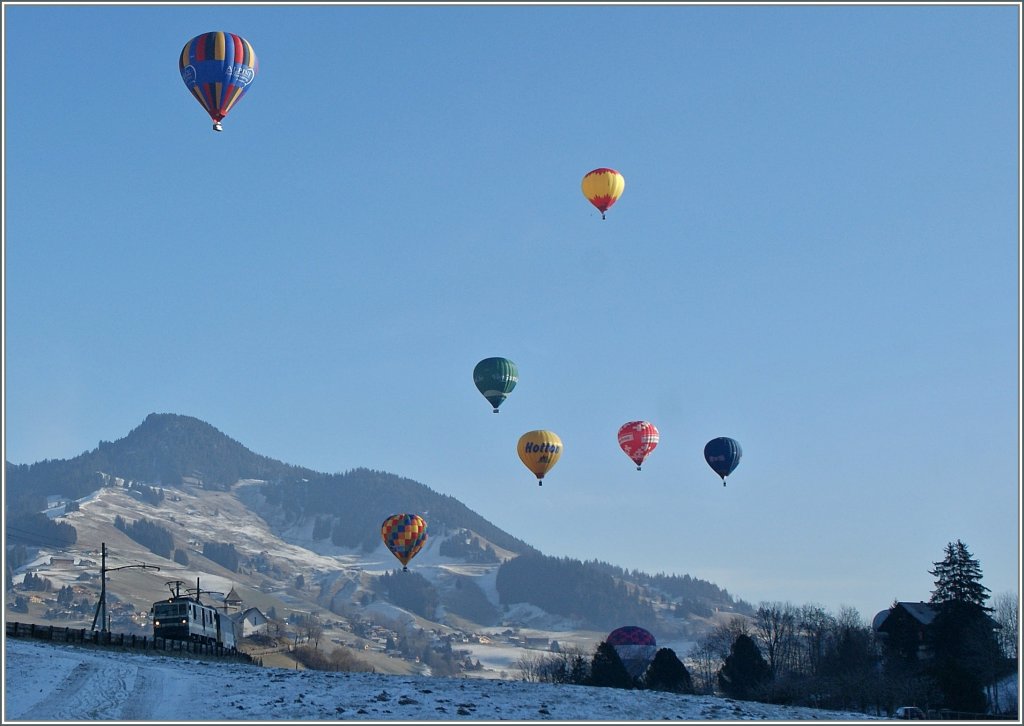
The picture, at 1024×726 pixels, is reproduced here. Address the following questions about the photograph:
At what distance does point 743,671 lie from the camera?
86.6 metres

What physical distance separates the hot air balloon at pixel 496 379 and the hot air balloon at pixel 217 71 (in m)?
28.2

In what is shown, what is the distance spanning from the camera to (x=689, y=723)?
1593 inches

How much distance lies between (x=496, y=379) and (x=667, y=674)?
24.1 metres

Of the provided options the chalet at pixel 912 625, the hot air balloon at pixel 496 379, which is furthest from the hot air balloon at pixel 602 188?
the chalet at pixel 912 625

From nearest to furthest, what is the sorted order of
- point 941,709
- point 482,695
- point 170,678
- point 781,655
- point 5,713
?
point 5,713 < point 482,695 < point 170,678 < point 941,709 < point 781,655

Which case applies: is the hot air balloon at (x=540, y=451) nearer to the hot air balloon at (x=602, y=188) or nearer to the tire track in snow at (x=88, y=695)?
the hot air balloon at (x=602, y=188)

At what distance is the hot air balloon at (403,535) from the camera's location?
373 ft

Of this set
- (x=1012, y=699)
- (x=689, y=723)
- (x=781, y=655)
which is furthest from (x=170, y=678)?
(x=781, y=655)

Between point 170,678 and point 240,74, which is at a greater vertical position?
point 240,74

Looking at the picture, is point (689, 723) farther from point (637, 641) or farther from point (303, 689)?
point (637, 641)

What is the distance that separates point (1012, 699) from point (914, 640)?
16880mm

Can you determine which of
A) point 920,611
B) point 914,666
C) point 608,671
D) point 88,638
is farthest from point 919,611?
point 88,638

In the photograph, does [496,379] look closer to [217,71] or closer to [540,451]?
[540,451]

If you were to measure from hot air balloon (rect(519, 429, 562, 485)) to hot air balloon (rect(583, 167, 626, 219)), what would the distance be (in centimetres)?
2052
